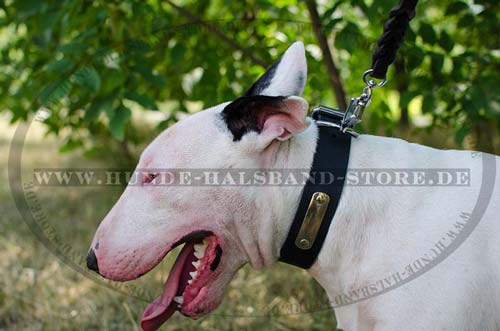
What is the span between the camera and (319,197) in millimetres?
1482

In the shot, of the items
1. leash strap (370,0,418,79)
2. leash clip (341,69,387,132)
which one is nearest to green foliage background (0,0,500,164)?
leash strap (370,0,418,79)

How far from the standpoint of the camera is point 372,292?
148cm

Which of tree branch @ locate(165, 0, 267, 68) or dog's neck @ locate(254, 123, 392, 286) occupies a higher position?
tree branch @ locate(165, 0, 267, 68)

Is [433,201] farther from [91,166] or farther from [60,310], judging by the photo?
[91,166]

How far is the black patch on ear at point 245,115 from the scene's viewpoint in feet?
4.74

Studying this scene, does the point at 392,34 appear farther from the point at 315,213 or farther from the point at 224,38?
the point at 224,38

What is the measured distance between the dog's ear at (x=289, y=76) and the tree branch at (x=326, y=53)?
1.03m

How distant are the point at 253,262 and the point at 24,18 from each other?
1.67 metres

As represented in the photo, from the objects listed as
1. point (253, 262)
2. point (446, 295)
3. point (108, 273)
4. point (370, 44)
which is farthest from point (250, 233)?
point (370, 44)

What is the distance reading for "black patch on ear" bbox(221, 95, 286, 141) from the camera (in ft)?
4.74

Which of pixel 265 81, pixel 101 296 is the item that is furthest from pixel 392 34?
pixel 101 296

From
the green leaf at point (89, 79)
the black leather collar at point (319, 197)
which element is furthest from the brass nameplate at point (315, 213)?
the green leaf at point (89, 79)

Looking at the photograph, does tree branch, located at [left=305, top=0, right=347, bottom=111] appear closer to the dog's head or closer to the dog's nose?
the dog's head

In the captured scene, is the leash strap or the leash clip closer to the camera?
the leash clip
